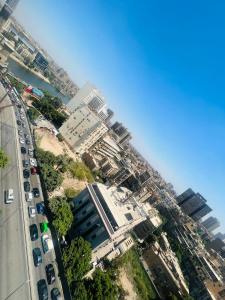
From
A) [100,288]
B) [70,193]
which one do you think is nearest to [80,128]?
[70,193]

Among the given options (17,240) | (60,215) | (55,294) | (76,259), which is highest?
(60,215)

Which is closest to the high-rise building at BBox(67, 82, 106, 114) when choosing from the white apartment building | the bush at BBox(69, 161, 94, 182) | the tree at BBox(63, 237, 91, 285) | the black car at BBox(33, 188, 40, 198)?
the white apartment building

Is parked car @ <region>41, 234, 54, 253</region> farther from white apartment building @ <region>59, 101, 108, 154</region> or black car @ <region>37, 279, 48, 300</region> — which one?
white apartment building @ <region>59, 101, 108, 154</region>

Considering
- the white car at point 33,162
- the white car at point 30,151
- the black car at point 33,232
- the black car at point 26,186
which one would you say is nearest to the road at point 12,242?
the black car at point 26,186

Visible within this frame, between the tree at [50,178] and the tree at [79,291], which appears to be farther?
the tree at [50,178]

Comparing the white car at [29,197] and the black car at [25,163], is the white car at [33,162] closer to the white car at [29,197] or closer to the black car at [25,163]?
the black car at [25,163]

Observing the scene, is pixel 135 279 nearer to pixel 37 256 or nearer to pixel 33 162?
pixel 37 256
